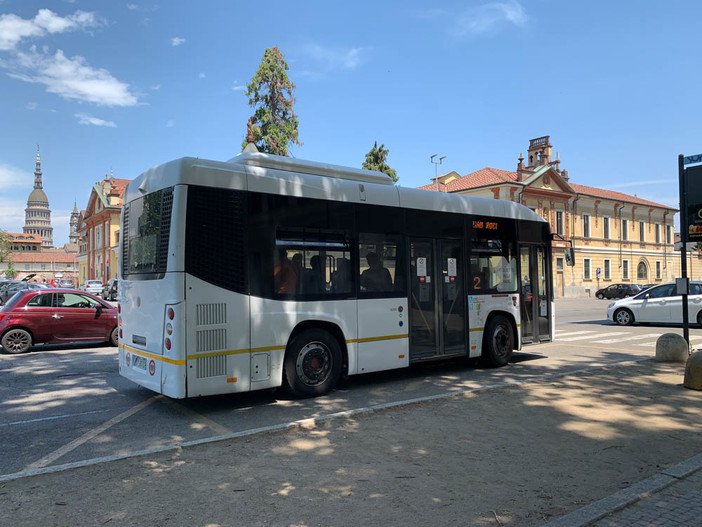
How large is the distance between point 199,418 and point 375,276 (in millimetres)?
3292

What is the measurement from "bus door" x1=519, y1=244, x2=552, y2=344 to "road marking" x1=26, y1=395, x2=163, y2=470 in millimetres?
7221

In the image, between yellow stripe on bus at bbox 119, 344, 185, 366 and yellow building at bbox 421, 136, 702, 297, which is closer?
yellow stripe on bus at bbox 119, 344, 185, 366

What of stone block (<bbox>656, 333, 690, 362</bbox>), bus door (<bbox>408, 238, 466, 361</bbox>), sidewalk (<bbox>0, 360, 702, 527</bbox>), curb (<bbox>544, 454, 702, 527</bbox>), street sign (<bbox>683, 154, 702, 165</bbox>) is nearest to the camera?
curb (<bbox>544, 454, 702, 527</bbox>)

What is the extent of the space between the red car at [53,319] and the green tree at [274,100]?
20.2 metres

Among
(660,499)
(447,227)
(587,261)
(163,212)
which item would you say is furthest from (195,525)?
(587,261)

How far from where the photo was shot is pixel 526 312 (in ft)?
35.7

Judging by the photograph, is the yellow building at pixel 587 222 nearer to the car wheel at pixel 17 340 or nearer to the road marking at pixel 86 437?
the car wheel at pixel 17 340

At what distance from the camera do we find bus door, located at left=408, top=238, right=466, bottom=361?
8.80 meters

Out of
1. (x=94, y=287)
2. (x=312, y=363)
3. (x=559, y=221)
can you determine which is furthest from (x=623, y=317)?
(x=94, y=287)

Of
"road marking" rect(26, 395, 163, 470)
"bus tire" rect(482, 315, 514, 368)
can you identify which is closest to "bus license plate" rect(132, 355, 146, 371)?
"road marking" rect(26, 395, 163, 470)

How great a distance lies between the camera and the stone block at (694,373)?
793cm

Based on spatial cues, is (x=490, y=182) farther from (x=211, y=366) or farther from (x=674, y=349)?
(x=211, y=366)

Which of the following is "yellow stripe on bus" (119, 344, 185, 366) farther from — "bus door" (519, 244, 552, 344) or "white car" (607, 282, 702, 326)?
"white car" (607, 282, 702, 326)

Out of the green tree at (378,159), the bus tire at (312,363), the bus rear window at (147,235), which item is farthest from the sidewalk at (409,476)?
the green tree at (378,159)
